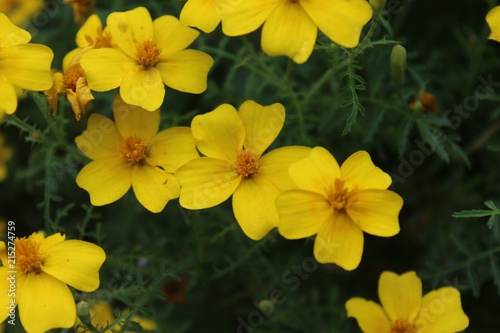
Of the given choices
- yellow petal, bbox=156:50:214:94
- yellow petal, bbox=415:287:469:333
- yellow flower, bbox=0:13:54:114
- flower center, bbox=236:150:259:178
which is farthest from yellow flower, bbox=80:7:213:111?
yellow petal, bbox=415:287:469:333

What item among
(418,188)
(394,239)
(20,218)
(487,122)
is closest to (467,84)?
(487,122)

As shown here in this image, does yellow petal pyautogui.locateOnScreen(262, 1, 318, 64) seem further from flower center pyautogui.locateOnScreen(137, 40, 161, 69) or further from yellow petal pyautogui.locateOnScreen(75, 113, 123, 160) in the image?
yellow petal pyautogui.locateOnScreen(75, 113, 123, 160)

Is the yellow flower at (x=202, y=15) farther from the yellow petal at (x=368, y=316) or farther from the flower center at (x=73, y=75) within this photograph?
the yellow petal at (x=368, y=316)

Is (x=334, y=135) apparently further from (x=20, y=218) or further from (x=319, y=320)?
(x=20, y=218)

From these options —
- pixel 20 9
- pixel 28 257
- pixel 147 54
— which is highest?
pixel 147 54

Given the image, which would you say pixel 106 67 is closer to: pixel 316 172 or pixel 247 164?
pixel 247 164

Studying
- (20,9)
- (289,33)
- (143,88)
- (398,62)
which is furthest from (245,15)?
(20,9)

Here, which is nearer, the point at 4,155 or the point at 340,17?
the point at 340,17
